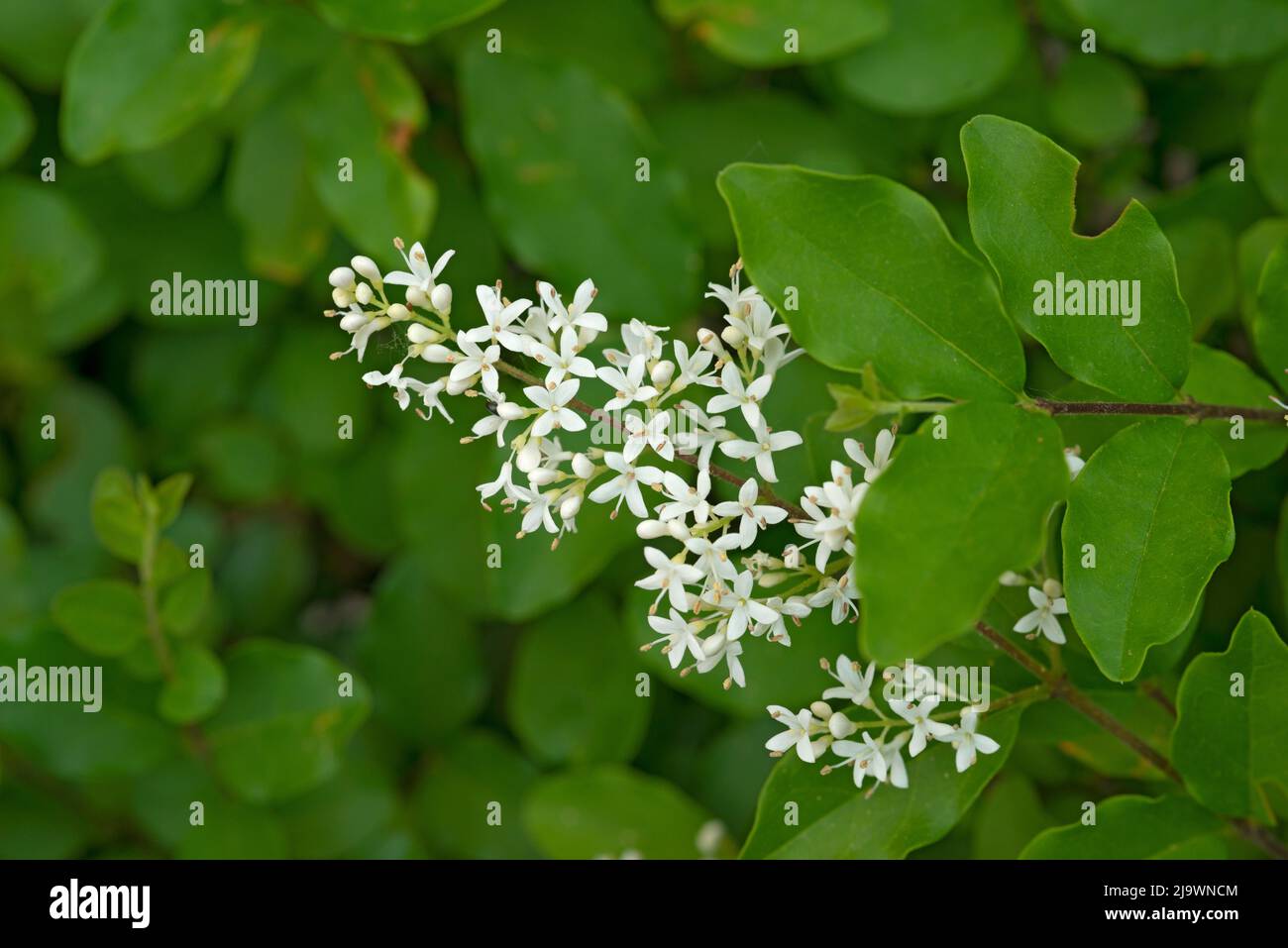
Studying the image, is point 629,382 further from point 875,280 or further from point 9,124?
point 9,124

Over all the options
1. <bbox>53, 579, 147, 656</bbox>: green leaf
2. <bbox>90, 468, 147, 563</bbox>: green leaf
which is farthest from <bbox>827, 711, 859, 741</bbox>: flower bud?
<bbox>53, 579, 147, 656</bbox>: green leaf

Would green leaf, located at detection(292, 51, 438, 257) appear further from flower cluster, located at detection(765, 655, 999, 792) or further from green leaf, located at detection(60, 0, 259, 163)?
flower cluster, located at detection(765, 655, 999, 792)

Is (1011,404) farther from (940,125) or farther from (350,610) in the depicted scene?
(350,610)

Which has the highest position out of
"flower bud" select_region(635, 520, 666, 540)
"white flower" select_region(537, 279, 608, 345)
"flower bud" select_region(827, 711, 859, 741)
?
"white flower" select_region(537, 279, 608, 345)

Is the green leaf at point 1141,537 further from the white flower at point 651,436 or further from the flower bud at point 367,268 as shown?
the flower bud at point 367,268

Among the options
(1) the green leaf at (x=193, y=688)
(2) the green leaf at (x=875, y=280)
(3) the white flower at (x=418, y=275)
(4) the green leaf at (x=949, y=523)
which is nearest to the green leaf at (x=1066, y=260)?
(2) the green leaf at (x=875, y=280)

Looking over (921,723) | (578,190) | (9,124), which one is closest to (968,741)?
(921,723)

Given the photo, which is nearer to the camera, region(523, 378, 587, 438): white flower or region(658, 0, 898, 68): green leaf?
region(523, 378, 587, 438): white flower
